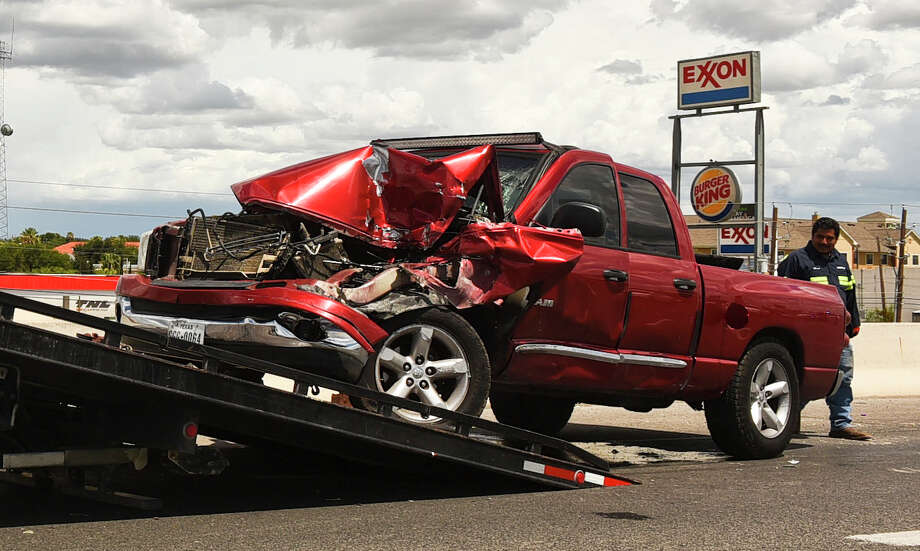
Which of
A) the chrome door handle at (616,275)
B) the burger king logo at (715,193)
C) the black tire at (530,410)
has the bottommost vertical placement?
the black tire at (530,410)

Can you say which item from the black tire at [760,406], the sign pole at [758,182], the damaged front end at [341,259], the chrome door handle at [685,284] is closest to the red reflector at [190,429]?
the damaged front end at [341,259]

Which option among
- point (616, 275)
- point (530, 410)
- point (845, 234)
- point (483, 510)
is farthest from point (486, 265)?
point (845, 234)

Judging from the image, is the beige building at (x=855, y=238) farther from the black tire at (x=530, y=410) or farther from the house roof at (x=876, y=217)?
the black tire at (x=530, y=410)

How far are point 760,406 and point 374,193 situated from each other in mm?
3738

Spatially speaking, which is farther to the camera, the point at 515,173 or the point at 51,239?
the point at 51,239

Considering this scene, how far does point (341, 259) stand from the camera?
6.11 metres

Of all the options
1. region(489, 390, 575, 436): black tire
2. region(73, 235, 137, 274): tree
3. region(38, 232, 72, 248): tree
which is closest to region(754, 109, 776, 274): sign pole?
region(489, 390, 575, 436): black tire

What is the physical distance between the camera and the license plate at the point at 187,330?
19.5ft

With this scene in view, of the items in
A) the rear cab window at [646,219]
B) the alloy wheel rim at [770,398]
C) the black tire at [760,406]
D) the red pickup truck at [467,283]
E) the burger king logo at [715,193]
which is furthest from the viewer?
the burger king logo at [715,193]

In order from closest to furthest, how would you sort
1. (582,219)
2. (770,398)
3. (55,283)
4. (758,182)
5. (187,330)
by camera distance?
(187,330) < (582,219) < (770,398) < (758,182) < (55,283)

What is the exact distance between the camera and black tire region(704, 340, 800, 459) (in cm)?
823

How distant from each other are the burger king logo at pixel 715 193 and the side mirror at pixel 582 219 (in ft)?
60.3

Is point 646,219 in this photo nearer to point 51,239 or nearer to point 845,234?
point 845,234

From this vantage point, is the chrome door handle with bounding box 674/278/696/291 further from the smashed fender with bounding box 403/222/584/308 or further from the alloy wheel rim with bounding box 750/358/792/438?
the smashed fender with bounding box 403/222/584/308
